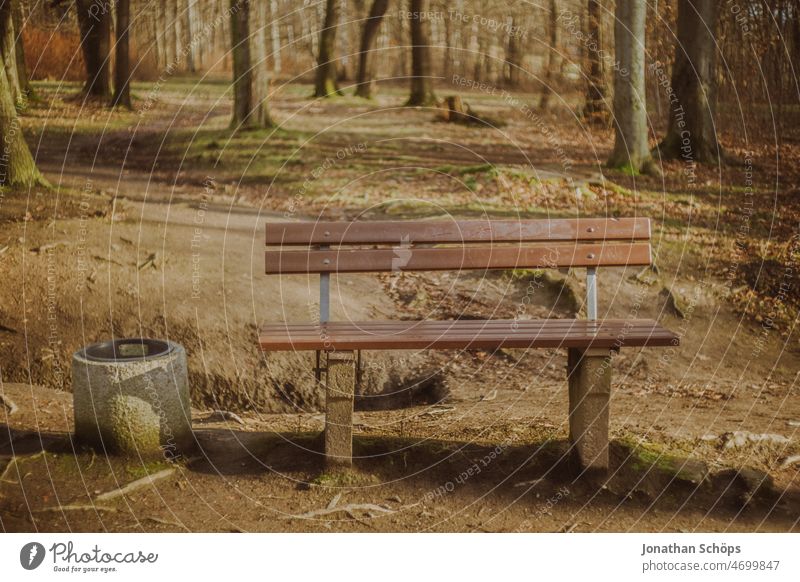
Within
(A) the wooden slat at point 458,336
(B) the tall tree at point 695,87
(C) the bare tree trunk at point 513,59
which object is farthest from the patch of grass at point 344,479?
(C) the bare tree trunk at point 513,59

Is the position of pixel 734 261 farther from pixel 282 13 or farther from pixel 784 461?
pixel 282 13

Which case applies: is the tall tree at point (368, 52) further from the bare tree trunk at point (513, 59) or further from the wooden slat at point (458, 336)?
the wooden slat at point (458, 336)

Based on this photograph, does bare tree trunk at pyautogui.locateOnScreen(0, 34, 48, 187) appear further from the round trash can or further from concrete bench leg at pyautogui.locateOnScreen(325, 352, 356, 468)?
concrete bench leg at pyautogui.locateOnScreen(325, 352, 356, 468)

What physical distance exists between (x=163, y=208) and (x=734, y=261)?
5.84 meters

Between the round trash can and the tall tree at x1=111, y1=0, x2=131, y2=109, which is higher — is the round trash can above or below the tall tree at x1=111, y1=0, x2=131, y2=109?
below

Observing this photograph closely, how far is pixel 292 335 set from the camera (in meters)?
4.26

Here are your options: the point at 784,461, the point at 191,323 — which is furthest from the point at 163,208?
the point at 784,461

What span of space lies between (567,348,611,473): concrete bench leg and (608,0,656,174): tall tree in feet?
22.8

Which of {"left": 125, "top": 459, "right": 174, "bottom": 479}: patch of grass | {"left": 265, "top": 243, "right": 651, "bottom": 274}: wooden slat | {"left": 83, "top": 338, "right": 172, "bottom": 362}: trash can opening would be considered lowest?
{"left": 125, "top": 459, "right": 174, "bottom": 479}: patch of grass

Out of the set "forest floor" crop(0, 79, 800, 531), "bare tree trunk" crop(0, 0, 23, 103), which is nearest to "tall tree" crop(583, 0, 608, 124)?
"forest floor" crop(0, 79, 800, 531)

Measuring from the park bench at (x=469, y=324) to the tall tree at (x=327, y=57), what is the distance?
39.7 feet

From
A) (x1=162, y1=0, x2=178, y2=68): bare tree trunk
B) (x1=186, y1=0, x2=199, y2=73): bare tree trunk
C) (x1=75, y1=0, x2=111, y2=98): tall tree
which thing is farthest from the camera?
(x1=162, y1=0, x2=178, y2=68): bare tree trunk

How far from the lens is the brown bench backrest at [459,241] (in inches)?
185

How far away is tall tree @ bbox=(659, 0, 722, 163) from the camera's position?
11312 mm
